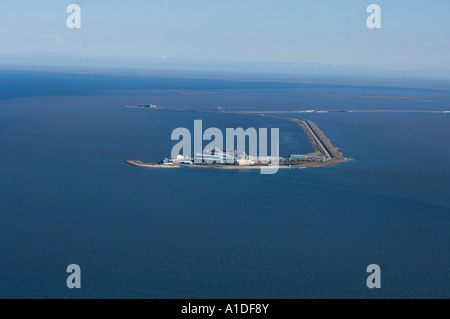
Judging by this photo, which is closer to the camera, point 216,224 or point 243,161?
point 216,224

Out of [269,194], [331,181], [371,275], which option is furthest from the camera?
[331,181]

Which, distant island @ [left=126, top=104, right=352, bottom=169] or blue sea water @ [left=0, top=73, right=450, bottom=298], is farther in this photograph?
distant island @ [left=126, top=104, right=352, bottom=169]

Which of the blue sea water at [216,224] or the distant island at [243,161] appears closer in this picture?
the blue sea water at [216,224]

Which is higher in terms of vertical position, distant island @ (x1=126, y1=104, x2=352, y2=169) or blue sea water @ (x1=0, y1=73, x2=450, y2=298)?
distant island @ (x1=126, y1=104, x2=352, y2=169)

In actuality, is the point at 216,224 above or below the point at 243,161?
below

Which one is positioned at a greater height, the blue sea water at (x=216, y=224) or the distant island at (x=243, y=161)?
the distant island at (x=243, y=161)

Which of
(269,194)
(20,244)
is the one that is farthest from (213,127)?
(20,244)
